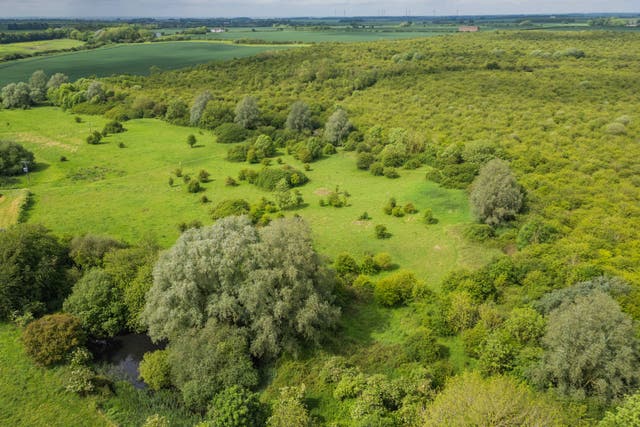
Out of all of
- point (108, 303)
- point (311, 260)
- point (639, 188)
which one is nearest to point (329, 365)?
point (311, 260)

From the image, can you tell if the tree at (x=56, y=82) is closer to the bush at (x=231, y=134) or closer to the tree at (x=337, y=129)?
the bush at (x=231, y=134)

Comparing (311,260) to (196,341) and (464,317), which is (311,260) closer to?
(196,341)

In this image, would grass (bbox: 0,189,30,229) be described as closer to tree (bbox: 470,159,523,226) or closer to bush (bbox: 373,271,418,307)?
bush (bbox: 373,271,418,307)

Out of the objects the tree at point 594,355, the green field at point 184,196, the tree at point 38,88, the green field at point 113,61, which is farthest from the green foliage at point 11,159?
the green field at point 113,61

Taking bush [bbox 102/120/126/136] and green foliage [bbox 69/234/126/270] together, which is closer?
green foliage [bbox 69/234/126/270]

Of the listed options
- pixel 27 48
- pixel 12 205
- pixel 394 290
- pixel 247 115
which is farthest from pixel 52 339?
pixel 27 48

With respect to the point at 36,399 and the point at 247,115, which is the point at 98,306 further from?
the point at 247,115

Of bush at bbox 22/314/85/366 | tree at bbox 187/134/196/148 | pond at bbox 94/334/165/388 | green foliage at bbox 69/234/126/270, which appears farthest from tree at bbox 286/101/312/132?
bush at bbox 22/314/85/366
